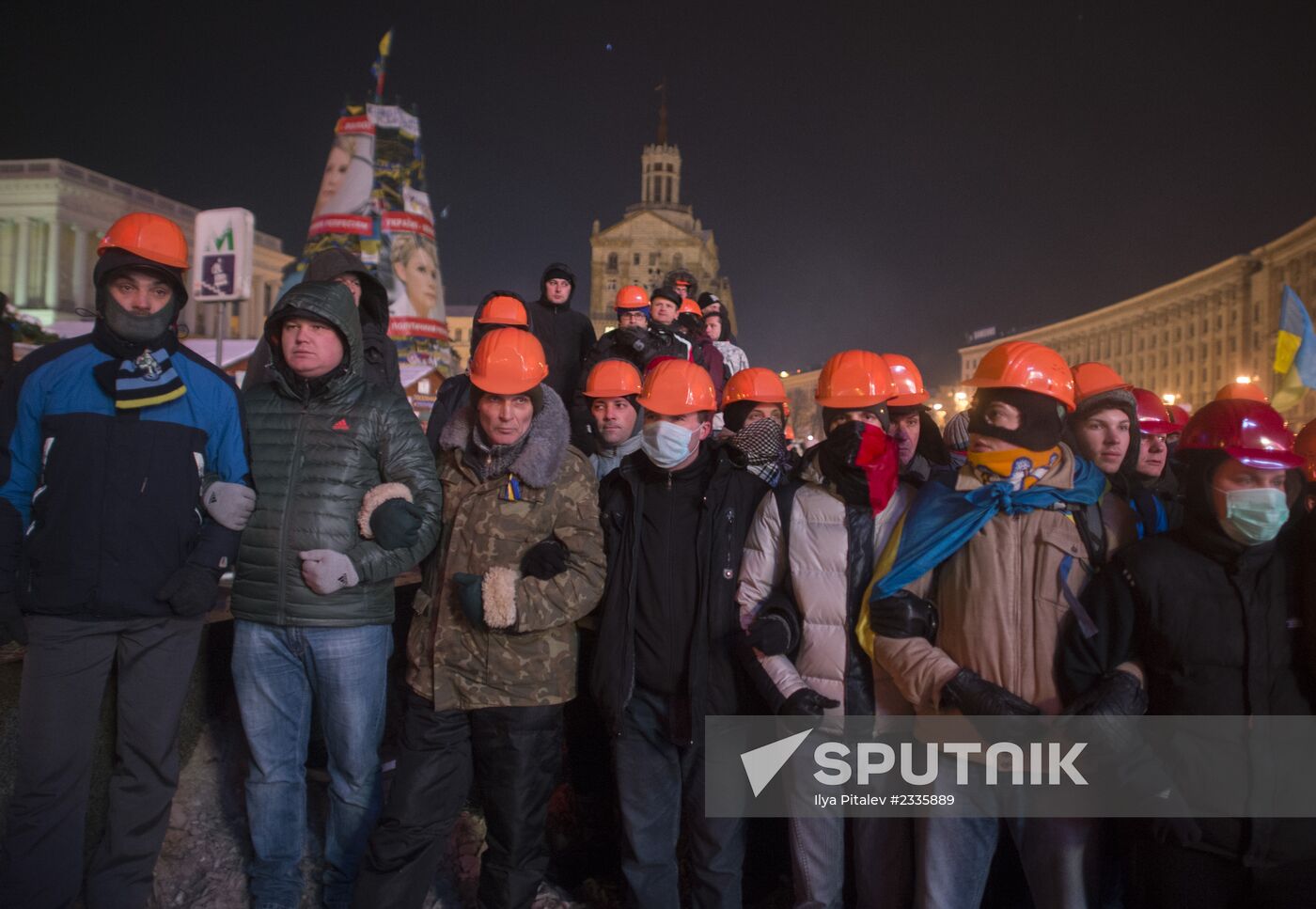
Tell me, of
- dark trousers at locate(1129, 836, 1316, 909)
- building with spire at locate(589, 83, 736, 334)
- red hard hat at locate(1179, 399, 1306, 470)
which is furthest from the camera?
building with spire at locate(589, 83, 736, 334)

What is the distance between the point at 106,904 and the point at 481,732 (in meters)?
1.62

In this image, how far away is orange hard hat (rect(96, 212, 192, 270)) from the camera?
3.13 metres

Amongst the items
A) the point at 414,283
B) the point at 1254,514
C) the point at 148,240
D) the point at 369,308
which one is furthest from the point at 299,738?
the point at 414,283

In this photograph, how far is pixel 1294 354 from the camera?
827 centimetres

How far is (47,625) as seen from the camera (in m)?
2.97

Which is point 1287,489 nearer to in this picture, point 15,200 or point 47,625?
point 47,625

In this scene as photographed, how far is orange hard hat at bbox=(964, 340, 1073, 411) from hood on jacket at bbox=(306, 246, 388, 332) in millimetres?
3491

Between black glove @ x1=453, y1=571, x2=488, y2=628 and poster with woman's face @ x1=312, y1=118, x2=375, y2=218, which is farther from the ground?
poster with woman's face @ x1=312, y1=118, x2=375, y2=218

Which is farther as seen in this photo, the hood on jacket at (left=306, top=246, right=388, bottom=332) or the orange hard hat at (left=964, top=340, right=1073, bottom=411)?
the hood on jacket at (left=306, top=246, right=388, bottom=332)

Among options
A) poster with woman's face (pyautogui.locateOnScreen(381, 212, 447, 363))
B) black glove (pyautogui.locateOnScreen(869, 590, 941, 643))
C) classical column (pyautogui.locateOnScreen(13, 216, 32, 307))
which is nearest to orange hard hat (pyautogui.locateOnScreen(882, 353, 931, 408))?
black glove (pyautogui.locateOnScreen(869, 590, 941, 643))

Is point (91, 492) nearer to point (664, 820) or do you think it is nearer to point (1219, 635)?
point (664, 820)

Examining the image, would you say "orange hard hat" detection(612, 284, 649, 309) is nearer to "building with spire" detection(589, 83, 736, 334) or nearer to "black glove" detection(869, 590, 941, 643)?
"black glove" detection(869, 590, 941, 643)

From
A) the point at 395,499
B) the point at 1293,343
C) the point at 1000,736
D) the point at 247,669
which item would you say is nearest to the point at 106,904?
the point at 247,669

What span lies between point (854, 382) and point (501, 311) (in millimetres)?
3547
